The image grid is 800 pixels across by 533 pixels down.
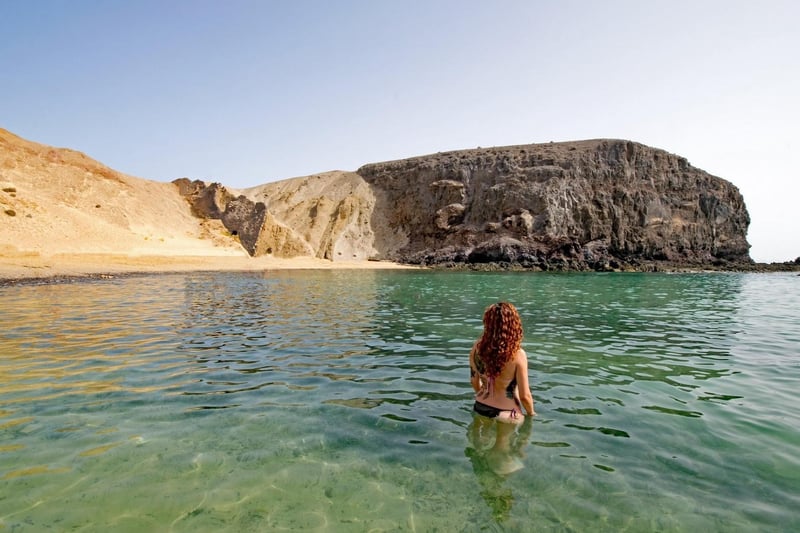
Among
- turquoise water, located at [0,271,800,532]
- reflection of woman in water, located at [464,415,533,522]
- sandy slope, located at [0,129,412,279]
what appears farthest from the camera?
sandy slope, located at [0,129,412,279]

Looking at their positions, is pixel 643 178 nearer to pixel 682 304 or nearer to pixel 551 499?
pixel 682 304

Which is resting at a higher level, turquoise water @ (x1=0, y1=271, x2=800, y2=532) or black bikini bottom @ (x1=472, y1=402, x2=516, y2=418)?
black bikini bottom @ (x1=472, y1=402, x2=516, y2=418)

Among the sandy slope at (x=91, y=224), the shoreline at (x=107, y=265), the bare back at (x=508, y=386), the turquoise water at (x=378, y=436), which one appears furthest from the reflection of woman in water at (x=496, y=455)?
the sandy slope at (x=91, y=224)

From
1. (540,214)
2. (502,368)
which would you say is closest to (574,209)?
(540,214)

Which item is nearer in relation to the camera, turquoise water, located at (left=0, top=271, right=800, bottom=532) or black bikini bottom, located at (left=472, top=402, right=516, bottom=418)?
turquoise water, located at (left=0, top=271, right=800, bottom=532)

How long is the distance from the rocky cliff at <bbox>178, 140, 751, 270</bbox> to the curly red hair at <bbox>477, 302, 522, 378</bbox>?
56896 mm

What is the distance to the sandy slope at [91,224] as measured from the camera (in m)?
32.9

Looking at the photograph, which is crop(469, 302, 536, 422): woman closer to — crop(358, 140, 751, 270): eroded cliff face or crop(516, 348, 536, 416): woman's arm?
crop(516, 348, 536, 416): woman's arm

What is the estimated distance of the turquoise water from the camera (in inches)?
150

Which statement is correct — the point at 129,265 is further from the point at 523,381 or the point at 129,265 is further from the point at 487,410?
the point at 523,381

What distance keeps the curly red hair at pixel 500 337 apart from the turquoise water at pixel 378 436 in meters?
→ 0.85

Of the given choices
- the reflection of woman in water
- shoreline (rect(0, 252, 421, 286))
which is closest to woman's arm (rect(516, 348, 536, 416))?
the reflection of woman in water

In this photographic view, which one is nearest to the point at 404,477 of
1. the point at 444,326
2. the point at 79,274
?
the point at 444,326

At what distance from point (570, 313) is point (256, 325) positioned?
11.1 m
